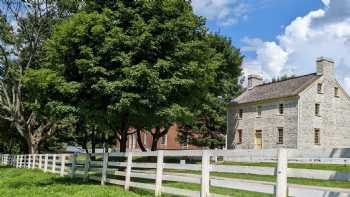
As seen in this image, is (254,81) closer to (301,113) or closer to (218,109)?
(218,109)

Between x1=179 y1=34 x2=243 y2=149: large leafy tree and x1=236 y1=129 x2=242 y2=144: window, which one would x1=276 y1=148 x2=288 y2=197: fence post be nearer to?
x1=179 y1=34 x2=243 y2=149: large leafy tree

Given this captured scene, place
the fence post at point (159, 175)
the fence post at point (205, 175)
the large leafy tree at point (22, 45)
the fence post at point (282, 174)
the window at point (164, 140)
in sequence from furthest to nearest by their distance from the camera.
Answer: the window at point (164, 140), the large leafy tree at point (22, 45), the fence post at point (159, 175), the fence post at point (205, 175), the fence post at point (282, 174)

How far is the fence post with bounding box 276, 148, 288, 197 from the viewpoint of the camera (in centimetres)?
664

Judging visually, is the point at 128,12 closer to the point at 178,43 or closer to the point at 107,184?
the point at 178,43

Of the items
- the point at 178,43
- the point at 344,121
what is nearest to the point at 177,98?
the point at 178,43

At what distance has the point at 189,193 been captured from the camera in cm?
932

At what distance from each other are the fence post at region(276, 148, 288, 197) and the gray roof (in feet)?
100

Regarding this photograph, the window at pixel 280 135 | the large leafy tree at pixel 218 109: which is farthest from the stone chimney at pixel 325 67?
the large leafy tree at pixel 218 109

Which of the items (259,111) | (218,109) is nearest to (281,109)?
(259,111)

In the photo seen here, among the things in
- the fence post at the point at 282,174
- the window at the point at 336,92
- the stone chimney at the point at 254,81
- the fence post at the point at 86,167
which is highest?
the stone chimney at the point at 254,81

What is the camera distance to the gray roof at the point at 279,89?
1468 inches

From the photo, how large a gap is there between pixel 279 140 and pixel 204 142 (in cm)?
862

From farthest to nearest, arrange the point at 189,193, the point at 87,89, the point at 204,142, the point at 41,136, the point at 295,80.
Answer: the point at 204,142
the point at 295,80
the point at 41,136
the point at 87,89
the point at 189,193

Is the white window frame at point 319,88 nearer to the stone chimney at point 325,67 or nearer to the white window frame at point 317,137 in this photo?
the stone chimney at point 325,67
